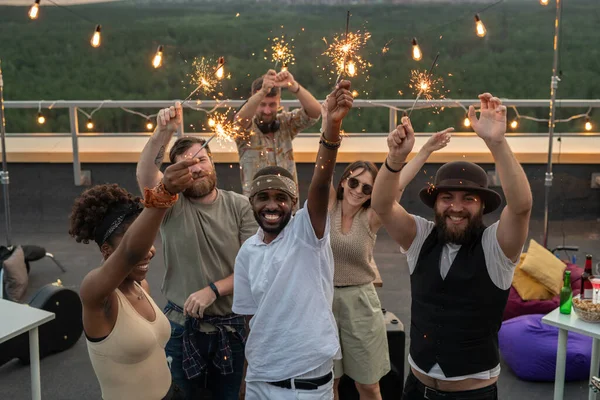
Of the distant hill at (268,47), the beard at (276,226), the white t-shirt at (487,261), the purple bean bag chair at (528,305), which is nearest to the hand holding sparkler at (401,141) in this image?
the white t-shirt at (487,261)

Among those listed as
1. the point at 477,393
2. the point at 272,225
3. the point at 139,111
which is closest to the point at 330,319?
the point at 272,225

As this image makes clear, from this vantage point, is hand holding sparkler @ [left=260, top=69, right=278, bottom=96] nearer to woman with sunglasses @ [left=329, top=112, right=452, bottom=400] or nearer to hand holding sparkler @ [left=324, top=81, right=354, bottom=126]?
woman with sunglasses @ [left=329, top=112, right=452, bottom=400]

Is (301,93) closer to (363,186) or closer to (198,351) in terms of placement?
(363,186)

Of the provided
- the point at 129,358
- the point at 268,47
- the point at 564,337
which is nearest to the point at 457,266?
the point at 564,337

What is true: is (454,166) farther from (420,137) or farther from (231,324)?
(420,137)

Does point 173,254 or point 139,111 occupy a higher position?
point 139,111

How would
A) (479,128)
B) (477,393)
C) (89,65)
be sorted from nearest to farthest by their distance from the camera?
(479,128)
(477,393)
(89,65)

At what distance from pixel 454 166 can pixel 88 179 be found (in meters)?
5.99

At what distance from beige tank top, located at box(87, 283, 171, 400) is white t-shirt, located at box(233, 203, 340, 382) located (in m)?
0.32

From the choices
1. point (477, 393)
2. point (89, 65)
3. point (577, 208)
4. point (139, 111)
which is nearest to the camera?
point (477, 393)

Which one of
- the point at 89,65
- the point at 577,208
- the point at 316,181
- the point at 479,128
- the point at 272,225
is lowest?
the point at 577,208

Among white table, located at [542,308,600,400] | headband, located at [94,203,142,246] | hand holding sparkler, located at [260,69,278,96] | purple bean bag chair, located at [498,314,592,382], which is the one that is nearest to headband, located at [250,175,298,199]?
headband, located at [94,203,142,246]

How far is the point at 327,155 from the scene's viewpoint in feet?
6.91

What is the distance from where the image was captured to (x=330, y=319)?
2.31 m
